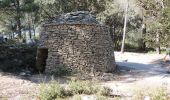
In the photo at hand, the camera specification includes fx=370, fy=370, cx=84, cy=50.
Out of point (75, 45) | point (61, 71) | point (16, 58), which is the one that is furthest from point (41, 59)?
point (75, 45)

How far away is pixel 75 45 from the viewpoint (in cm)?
1989

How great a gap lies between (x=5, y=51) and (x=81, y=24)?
5495mm

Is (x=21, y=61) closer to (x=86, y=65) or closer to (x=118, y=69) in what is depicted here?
(x=86, y=65)

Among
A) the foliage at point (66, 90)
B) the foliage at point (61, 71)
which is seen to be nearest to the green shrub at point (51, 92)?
the foliage at point (66, 90)

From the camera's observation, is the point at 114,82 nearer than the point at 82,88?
No

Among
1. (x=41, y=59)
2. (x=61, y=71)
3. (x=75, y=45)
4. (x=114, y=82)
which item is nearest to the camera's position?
(x=114, y=82)

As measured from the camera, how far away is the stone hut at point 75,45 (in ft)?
65.1

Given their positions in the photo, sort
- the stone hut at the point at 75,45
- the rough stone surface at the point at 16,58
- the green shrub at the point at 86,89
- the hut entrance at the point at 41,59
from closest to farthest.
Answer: the green shrub at the point at 86,89 < the stone hut at the point at 75,45 < the rough stone surface at the point at 16,58 < the hut entrance at the point at 41,59

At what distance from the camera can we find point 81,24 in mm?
19984

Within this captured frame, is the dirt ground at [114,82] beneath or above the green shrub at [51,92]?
beneath

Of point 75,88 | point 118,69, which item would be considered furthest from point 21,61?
point 75,88

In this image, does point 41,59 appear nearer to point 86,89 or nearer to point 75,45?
point 75,45

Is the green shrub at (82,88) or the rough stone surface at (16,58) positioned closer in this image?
the green shrub at (82,88)

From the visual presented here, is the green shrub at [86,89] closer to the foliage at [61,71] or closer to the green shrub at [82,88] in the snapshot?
the green shrub at [82,88]
